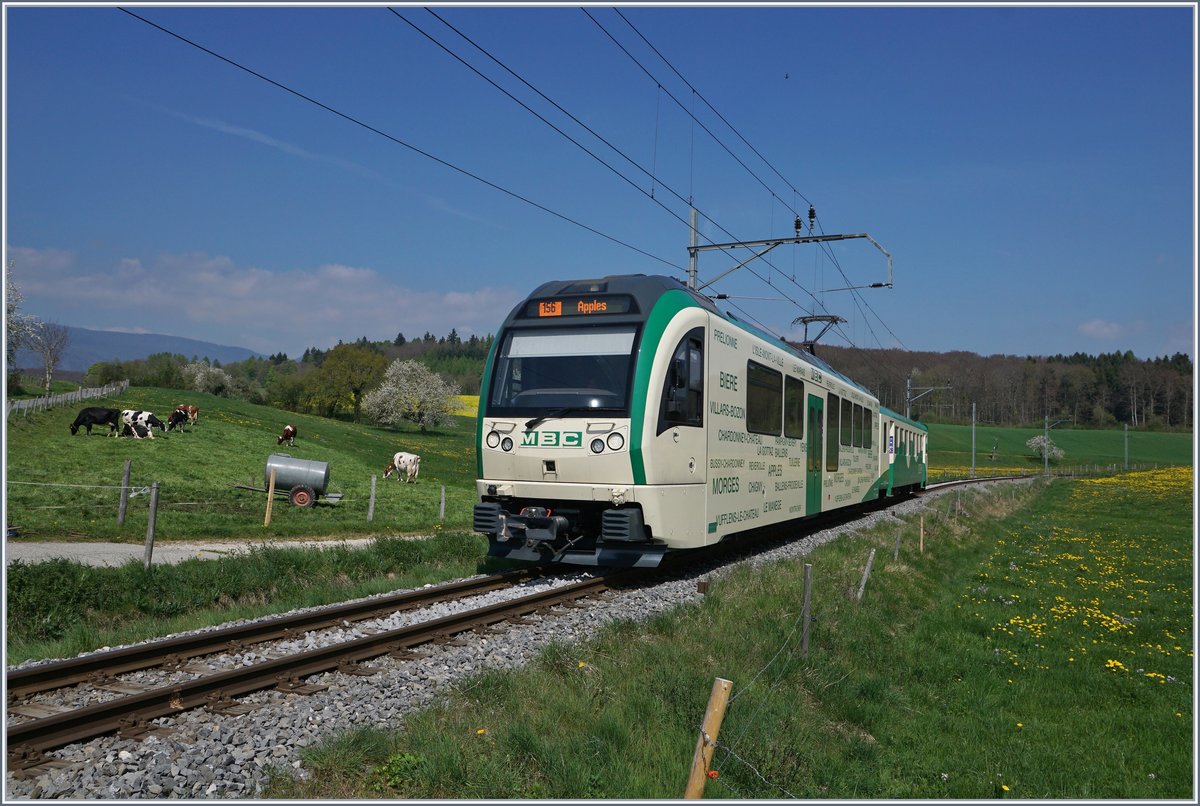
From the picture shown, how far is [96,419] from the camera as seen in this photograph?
34188 mm

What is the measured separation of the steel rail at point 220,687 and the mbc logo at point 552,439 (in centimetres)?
231

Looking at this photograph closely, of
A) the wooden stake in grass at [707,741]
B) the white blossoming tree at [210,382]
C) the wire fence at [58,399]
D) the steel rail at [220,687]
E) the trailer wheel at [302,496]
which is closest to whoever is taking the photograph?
the wooden stake in grass at [707,741]

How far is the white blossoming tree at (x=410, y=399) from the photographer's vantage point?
251 feet

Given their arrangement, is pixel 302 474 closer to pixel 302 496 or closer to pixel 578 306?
pixel 302 496

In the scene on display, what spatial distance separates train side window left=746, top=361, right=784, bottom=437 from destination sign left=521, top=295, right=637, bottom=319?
3.00 meters

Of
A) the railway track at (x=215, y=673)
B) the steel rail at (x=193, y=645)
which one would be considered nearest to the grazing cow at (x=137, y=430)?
the steel rail at (x=193, y=645)

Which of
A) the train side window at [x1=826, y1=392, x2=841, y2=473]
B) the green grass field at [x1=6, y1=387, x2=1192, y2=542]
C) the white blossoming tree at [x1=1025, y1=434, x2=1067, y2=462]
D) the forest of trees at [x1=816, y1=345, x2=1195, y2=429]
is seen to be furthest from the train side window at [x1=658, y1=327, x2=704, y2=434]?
the forest of trees at [x1=816, y1=345, x2=1195, y2=429]

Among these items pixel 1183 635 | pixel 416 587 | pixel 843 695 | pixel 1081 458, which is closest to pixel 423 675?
pixel 843 695

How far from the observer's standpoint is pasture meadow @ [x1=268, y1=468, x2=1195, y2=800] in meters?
5.04

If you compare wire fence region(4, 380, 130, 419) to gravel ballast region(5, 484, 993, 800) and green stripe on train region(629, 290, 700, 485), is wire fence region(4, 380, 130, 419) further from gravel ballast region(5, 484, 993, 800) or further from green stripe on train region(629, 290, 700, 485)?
gravel ballast region(5, 484, 993, 800)

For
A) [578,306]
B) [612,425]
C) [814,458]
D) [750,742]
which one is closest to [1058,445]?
[814,458]

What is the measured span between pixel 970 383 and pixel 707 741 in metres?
122

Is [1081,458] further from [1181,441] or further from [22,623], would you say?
[22,623]

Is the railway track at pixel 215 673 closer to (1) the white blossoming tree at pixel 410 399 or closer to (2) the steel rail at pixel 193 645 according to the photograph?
(2) the steel rail at pixel 193 645
